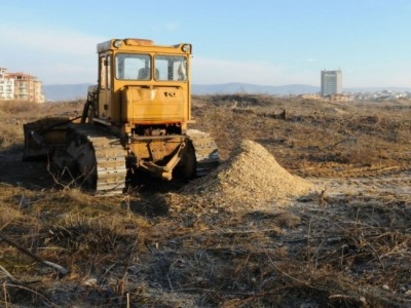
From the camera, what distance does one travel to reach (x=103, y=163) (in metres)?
9.25

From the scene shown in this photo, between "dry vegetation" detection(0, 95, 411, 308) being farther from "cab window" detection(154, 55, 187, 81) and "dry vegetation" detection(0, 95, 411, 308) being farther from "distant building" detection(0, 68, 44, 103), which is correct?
"distant building" detection(0, 68, 44, 103)

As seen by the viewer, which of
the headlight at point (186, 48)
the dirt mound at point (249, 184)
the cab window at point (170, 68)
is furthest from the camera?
the headlight at point (186, 48)

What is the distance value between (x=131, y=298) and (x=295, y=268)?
173 centimetres

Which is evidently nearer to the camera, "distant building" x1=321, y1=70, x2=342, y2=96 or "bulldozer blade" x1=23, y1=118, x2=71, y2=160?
"bulldozer blade" x1=23, y1=118, x2=71, y2=160

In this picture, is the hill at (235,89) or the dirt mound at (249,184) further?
the hill at (235,89)

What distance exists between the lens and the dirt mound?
8648 millimetres

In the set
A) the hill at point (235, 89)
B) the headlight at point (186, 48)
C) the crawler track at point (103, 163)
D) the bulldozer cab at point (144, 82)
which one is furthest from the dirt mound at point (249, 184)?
the hill at point (235, 89)

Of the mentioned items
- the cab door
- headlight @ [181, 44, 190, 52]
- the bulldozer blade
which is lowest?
the bulldozer blade

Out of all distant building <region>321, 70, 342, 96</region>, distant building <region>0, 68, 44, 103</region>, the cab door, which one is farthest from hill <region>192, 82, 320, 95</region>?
the cab door

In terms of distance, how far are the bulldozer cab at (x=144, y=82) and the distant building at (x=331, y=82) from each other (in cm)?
12520

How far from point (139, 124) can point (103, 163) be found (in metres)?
1.06

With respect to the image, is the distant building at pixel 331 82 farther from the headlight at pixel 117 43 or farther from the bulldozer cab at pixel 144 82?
the headlight at pixel 117 43

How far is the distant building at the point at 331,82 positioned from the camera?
13300 centimetres

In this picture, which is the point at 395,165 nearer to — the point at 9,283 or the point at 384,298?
the point at 384,298
